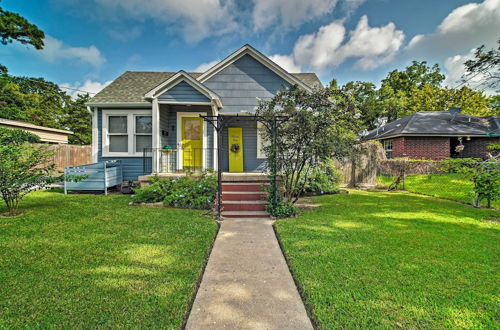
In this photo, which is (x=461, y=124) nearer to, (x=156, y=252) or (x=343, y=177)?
(x=343, y=177)

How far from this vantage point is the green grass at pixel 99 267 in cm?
202

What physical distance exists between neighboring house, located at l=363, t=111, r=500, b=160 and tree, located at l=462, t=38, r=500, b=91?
9.17m

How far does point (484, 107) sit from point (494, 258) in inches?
1228

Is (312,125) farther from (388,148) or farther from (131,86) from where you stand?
(388,148)

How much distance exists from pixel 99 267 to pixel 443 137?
2131 centimetres

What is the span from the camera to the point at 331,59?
15.0 meters

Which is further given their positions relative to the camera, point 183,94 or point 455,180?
point 455,180

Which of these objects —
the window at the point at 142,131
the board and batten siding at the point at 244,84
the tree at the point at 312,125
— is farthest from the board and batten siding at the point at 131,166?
the tree at the point at 312,125

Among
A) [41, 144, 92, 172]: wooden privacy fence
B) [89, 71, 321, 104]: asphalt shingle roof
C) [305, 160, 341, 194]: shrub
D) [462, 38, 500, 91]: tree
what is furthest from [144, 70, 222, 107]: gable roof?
[41, 144, 92, 172]: wooden privacy fence

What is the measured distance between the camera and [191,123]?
29.7ft

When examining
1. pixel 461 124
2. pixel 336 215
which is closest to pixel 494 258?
pixel 336 215

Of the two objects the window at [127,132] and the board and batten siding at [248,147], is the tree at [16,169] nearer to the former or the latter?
the window at [127,132]

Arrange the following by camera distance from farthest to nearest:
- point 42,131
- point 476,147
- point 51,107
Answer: point 51,107, point 476,147, point 42,131

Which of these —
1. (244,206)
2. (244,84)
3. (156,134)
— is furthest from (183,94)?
(244,206)
